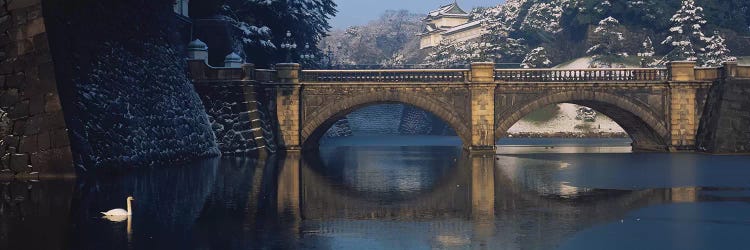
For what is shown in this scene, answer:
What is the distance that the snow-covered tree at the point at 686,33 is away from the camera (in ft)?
282

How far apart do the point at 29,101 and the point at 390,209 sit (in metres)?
13.4

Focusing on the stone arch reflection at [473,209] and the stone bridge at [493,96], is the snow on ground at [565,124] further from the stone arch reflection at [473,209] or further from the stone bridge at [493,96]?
the stone arch reflection at [473,209]

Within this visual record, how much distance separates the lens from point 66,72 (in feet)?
103

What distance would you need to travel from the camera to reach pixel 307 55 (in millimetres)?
64438

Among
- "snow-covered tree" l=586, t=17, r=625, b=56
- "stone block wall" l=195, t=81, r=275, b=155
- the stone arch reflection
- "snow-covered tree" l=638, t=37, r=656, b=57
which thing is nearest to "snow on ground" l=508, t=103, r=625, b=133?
"snow-covered tree" l=586, t=17, r=625, b=56

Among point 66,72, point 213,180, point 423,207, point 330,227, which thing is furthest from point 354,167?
point 330,227

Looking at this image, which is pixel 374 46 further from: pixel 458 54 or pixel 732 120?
pixel 732 120

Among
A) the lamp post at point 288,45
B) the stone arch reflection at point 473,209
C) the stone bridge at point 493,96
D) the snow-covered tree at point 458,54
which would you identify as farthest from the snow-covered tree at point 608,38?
the stone arch reflection at point 473,209

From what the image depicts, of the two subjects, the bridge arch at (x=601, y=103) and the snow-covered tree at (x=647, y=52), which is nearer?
the bridge arch at (x=601, y=103)

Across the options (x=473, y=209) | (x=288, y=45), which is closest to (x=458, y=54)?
(x=288, y=45)

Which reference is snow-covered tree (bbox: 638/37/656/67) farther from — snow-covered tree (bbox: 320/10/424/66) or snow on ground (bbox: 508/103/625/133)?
snow-covered tree (bbox: 320/10/424/66)

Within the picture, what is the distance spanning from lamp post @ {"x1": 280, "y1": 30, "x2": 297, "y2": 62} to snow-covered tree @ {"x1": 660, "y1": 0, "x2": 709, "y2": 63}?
141ft

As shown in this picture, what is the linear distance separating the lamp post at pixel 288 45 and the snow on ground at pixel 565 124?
1201 inches

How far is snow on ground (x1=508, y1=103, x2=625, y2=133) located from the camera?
82.6 m
